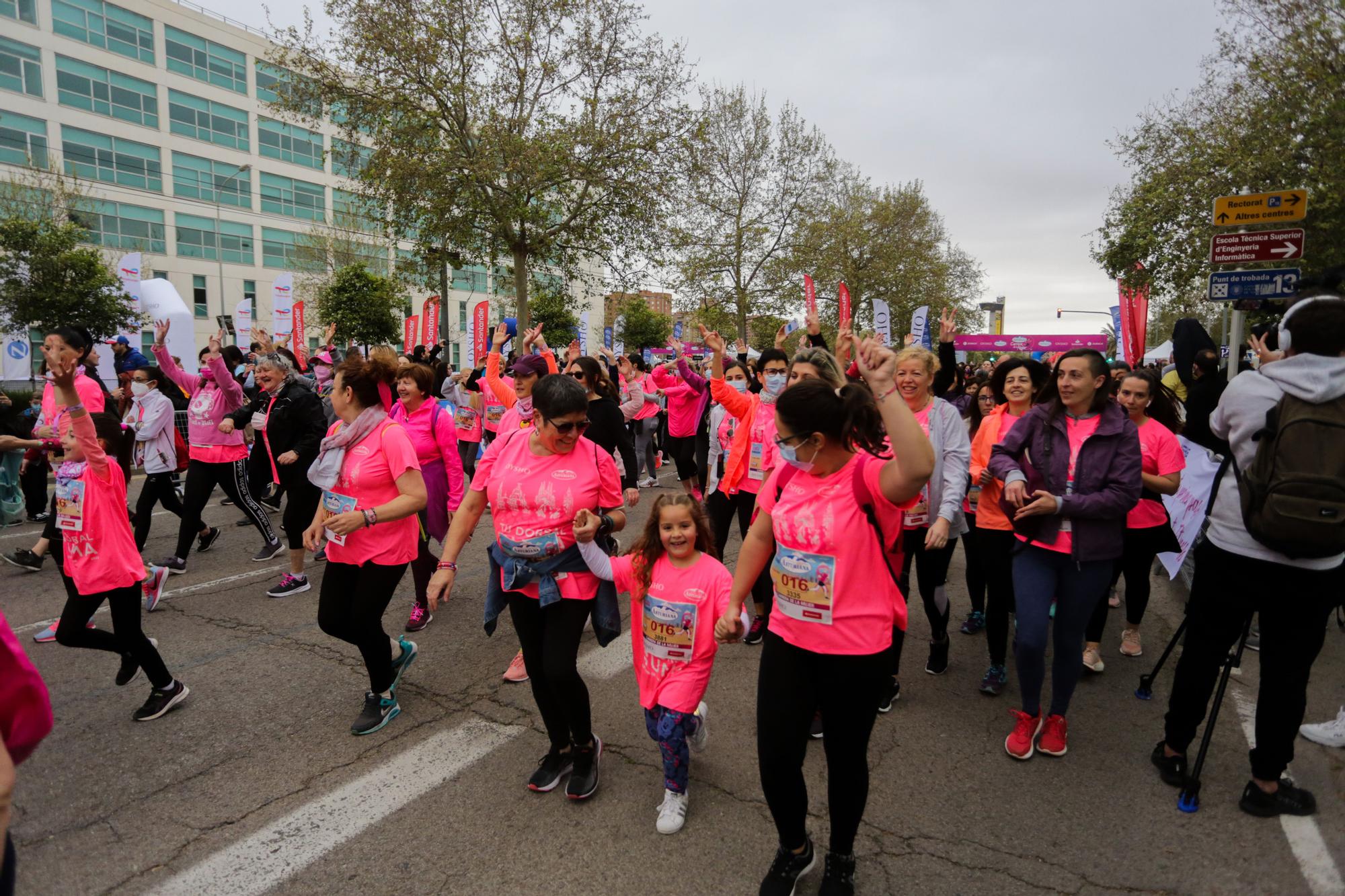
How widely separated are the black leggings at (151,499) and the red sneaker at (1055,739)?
678cm

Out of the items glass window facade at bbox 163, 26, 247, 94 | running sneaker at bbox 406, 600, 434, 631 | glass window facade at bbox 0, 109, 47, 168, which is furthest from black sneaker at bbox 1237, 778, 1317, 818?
glass window facade at bbox 163, 26, 247, 94

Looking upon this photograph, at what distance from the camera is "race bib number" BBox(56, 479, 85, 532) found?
3.88 m

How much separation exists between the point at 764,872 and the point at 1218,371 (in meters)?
5.58

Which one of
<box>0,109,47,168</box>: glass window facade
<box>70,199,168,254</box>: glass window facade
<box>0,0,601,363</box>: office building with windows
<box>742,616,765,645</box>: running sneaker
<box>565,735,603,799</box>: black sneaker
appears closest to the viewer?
<box>565,735,603,799</box>: black sneaker

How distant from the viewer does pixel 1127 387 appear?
4.91 metres

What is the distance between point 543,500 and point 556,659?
0.66 meters

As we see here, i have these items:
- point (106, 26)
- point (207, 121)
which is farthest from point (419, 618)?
point (207, 121)

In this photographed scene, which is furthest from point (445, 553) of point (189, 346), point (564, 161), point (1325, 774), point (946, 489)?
point (189, 346)

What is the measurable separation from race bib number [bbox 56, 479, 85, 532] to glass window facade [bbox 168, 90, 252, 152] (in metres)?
47.4

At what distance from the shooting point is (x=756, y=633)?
516cm

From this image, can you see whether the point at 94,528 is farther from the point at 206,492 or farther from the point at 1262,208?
the point at 1262,208

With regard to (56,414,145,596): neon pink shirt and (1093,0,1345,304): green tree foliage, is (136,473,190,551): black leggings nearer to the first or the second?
(56,414,145,596): neon pink shirt

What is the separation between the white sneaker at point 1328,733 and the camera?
3.82 m

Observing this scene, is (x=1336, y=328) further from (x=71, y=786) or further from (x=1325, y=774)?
(x=71, y=786)
